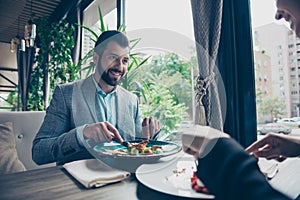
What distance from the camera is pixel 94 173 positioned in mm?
Answer: 676

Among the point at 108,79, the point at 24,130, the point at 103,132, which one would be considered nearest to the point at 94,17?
the point at 108,79

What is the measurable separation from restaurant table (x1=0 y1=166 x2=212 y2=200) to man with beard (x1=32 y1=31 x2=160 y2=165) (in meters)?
0.22

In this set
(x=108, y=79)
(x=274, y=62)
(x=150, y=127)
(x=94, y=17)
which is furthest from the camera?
(x=94, y=17)

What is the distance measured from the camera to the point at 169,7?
5.41 feet

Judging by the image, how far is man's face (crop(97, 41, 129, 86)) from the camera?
1520 millimetres

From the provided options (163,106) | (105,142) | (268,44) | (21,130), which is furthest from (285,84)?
(21,130)

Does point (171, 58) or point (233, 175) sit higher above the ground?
point (171, 58)

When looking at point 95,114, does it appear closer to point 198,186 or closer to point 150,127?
point 150,127

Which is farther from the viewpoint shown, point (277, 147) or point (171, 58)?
point (171, 58)

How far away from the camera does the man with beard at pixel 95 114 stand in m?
0.94

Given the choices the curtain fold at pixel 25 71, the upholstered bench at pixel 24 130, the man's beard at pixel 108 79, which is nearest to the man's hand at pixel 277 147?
the man's beard at pixel 108 79

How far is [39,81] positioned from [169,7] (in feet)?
9.06

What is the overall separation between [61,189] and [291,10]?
31.5 inches

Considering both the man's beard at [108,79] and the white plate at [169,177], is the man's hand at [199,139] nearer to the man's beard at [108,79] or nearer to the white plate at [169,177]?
the white plate at [169,177]
